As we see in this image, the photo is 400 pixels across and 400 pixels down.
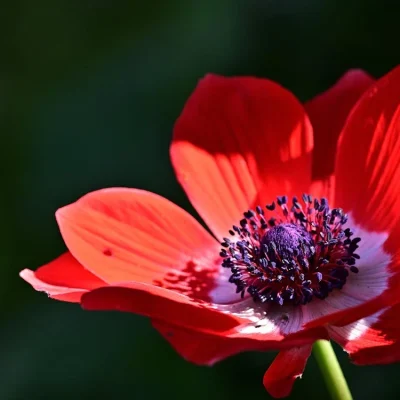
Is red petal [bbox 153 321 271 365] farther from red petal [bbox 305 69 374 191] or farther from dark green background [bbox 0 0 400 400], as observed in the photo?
dark green background [bbox 0 0 400 400]

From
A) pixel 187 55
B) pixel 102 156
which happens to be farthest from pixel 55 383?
pixel 187 55

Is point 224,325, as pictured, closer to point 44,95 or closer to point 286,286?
point 286,286

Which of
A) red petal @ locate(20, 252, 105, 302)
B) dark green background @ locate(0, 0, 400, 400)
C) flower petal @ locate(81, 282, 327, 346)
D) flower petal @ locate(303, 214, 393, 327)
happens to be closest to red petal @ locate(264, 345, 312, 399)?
flower petal @ locate(81, 282, 327, 346)

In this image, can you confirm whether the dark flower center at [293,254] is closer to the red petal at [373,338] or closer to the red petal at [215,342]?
the red petal at [373,338]

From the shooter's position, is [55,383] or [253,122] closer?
[253,122]

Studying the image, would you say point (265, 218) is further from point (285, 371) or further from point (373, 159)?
point (285, 371)
